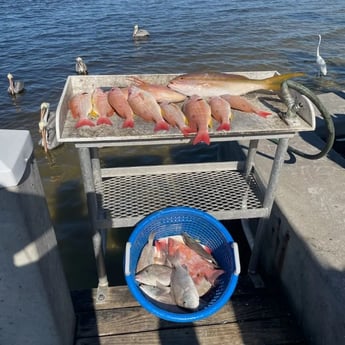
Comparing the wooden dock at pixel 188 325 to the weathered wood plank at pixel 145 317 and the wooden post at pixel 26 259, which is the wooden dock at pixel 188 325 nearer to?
the weathered wood plank at pixel 145 317

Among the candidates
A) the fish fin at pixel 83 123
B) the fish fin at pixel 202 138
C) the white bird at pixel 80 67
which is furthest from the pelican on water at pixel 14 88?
the fish fin at pixel 202 138

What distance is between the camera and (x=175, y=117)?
2.59m

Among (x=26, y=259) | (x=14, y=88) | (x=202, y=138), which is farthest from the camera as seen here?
(x=14, y=88)

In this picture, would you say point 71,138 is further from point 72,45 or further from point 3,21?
point 3,21

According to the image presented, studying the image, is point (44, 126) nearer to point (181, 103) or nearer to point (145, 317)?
point (181, 103)

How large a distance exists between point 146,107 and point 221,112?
0.59 meters

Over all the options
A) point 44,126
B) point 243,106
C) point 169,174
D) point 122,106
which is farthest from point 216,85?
point 44,126

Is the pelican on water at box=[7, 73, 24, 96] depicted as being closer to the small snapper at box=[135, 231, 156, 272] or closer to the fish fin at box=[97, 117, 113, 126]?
the small snapper at box=[135, 231, 156, 272]

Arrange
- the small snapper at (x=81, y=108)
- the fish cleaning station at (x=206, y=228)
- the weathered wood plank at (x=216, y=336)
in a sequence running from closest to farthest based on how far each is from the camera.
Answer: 1. the fish cleaning station at (x=206, y=228)
2. the small snapper at (x=81, y=108)
3. the weathered wood plank at (x=216, y=336)

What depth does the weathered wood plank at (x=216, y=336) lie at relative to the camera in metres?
3.06

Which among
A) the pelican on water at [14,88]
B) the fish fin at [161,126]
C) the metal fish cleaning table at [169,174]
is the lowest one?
the pelican on water at [14,88]

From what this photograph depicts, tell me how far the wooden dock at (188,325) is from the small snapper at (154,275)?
16.5 inches

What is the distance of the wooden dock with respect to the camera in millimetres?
3078

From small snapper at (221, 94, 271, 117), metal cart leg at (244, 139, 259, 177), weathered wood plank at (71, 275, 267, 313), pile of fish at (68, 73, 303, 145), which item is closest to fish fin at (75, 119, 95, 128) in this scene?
A: pile of fish at (68, 73, 303, 145)
